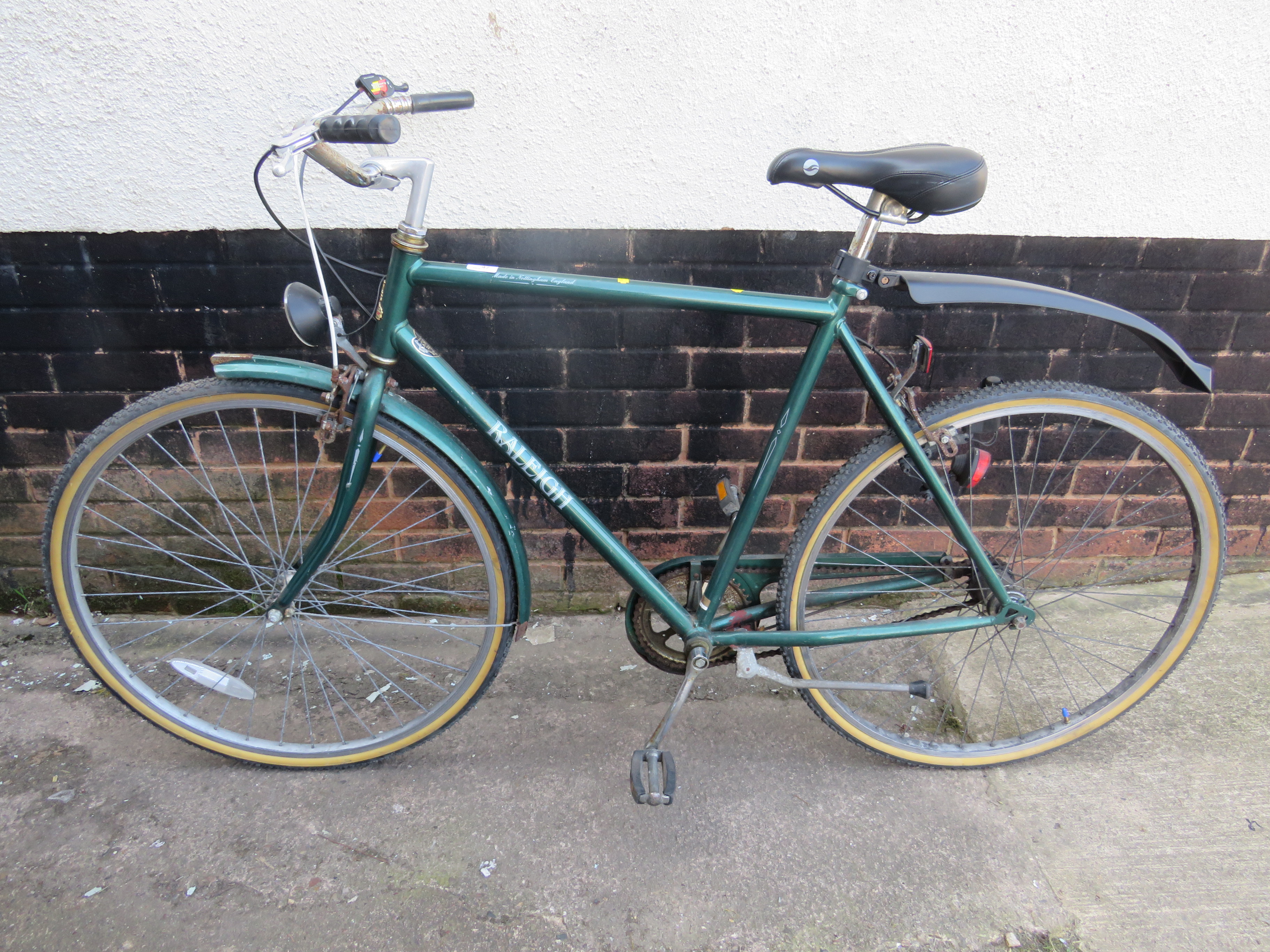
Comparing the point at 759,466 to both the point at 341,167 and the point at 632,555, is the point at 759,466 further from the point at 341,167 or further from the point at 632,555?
the point at 341,167

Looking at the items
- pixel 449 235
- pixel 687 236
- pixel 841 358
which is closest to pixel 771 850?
pixel 841 358

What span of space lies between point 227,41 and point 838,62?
160 cm

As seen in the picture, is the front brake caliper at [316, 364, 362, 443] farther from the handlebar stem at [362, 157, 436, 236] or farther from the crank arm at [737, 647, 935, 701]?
the crank arm at [737, 647, 935, 701]

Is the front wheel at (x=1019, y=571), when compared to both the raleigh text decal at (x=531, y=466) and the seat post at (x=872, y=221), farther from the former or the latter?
the raleigh text decal at (x=531, y=466)

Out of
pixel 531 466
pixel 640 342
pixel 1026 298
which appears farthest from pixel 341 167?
pixel 1026 298

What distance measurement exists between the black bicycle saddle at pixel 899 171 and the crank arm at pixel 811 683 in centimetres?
112

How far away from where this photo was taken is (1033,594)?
92.7 inches

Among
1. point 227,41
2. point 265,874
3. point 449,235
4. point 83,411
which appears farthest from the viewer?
point 83,411

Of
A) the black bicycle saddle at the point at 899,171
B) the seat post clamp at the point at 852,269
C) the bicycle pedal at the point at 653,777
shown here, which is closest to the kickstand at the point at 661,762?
the bicycle pedal at the point at 653,777

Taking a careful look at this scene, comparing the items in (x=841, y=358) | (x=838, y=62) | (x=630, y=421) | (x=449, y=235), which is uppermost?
(x=838, y=62)

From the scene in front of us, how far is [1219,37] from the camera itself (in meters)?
2.00

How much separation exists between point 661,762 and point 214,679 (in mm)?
1200

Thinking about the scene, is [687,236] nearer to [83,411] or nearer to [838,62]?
[838,62]

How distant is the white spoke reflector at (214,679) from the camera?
193cm
